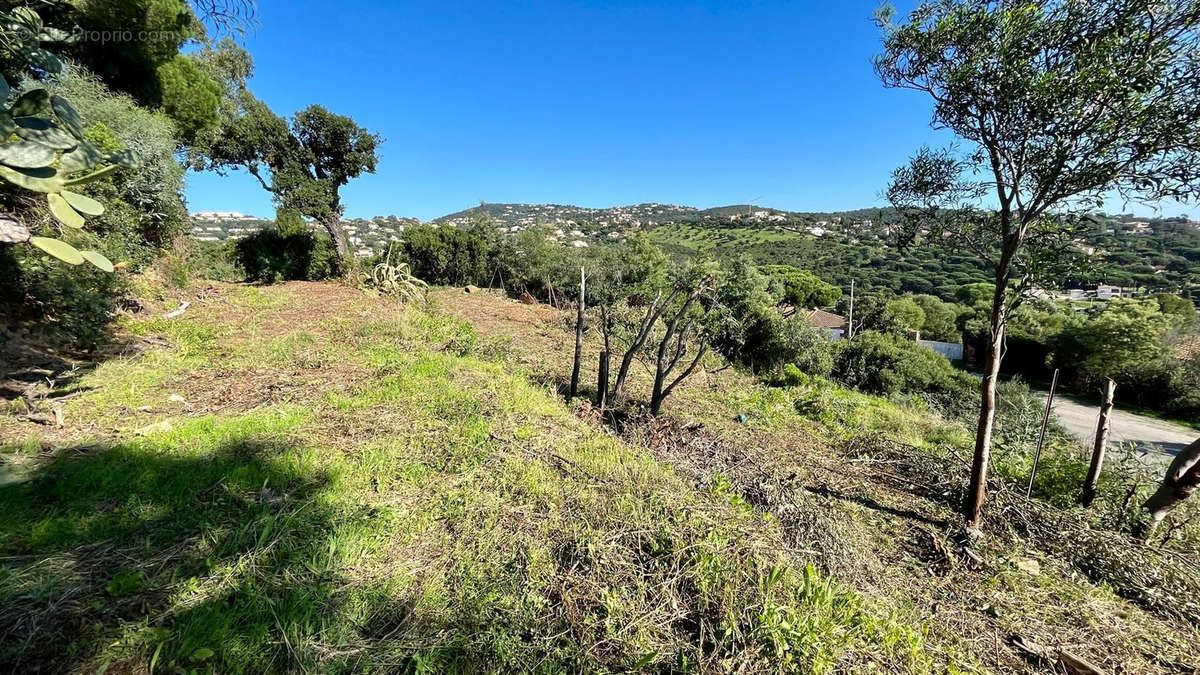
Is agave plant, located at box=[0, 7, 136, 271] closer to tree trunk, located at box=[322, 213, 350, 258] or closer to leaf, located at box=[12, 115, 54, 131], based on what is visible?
leaf, located at box=[12, 115, 54, 131]

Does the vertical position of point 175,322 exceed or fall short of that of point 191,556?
it exceeds it

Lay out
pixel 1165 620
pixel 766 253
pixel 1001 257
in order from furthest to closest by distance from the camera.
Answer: pixel 766 253, pixel 1001 257, pixel 1165 620

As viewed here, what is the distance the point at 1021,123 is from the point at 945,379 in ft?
56.5

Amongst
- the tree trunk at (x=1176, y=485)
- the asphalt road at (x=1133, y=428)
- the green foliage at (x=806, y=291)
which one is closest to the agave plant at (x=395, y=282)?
the tree trunk at (x=1176, y=485)

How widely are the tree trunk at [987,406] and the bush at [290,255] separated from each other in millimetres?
14287

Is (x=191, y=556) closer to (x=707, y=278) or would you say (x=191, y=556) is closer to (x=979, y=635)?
(x=979, y=635)

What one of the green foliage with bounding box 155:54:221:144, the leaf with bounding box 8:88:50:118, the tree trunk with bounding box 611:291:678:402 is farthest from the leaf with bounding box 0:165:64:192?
the green foliage with bounding box 155:54:221:144

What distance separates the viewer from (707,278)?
4.91 meters

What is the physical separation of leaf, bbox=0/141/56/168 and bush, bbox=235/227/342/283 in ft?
42.7

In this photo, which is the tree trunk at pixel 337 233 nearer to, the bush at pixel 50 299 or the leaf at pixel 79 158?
the bush at pixel 50 299

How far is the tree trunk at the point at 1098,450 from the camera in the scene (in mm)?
3255

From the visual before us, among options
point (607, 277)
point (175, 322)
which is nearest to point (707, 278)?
point (175, 322)

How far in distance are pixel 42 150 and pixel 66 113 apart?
0.22 meters

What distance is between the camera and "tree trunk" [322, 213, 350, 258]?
1178 centimetres
